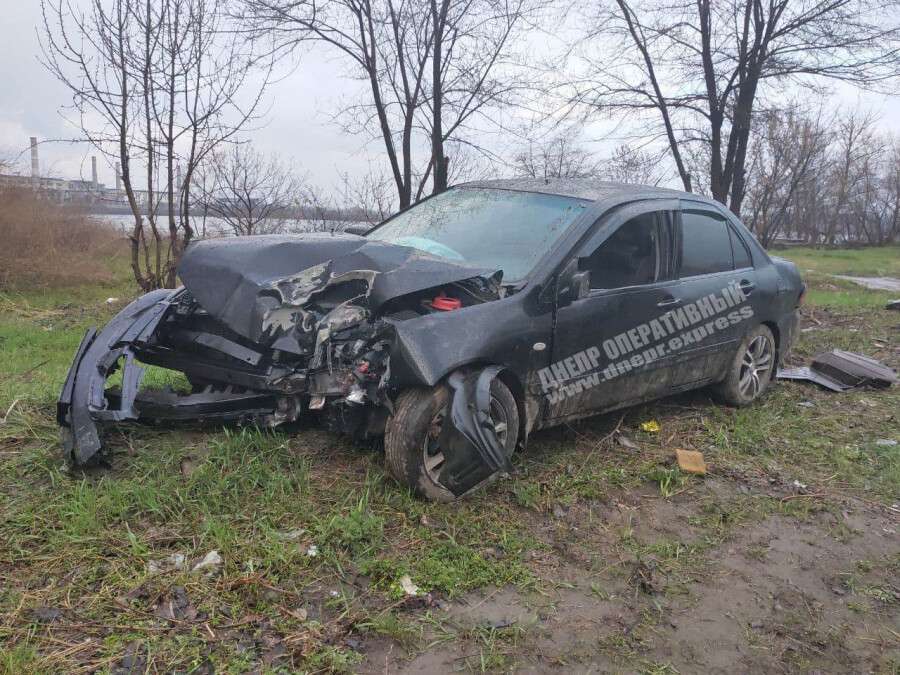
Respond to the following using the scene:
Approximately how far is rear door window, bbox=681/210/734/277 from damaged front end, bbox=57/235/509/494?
176 cm

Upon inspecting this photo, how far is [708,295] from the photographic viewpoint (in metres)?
4.71

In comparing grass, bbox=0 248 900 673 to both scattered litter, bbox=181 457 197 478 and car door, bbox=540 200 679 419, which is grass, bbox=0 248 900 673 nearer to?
scattered litter, bbox=181 457 197 478

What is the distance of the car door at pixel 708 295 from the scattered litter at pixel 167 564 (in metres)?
3.20

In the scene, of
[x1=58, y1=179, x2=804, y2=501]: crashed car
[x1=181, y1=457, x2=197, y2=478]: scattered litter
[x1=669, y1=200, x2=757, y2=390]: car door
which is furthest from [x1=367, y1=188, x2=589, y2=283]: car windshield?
[x1=181, y1=457, x2=197, y2=478]: scattered litter

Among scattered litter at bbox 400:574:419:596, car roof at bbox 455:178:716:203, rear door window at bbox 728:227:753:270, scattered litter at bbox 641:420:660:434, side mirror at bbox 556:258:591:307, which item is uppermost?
car roof at bbox 455:178:716:203

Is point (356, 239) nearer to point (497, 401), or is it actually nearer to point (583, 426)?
point (497, 401)

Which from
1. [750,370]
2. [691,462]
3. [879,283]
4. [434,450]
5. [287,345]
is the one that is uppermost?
[879,283]

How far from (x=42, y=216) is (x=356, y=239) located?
11.6 m

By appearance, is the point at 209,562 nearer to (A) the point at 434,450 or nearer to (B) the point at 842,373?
(A) the point at 434,450

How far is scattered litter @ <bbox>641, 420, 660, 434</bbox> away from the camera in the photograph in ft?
15.3

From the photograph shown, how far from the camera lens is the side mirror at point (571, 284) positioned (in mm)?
3666

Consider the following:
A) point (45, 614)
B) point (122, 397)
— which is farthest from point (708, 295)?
point (45, 614)

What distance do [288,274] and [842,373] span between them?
202 inches

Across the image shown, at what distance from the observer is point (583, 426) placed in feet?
15.1
